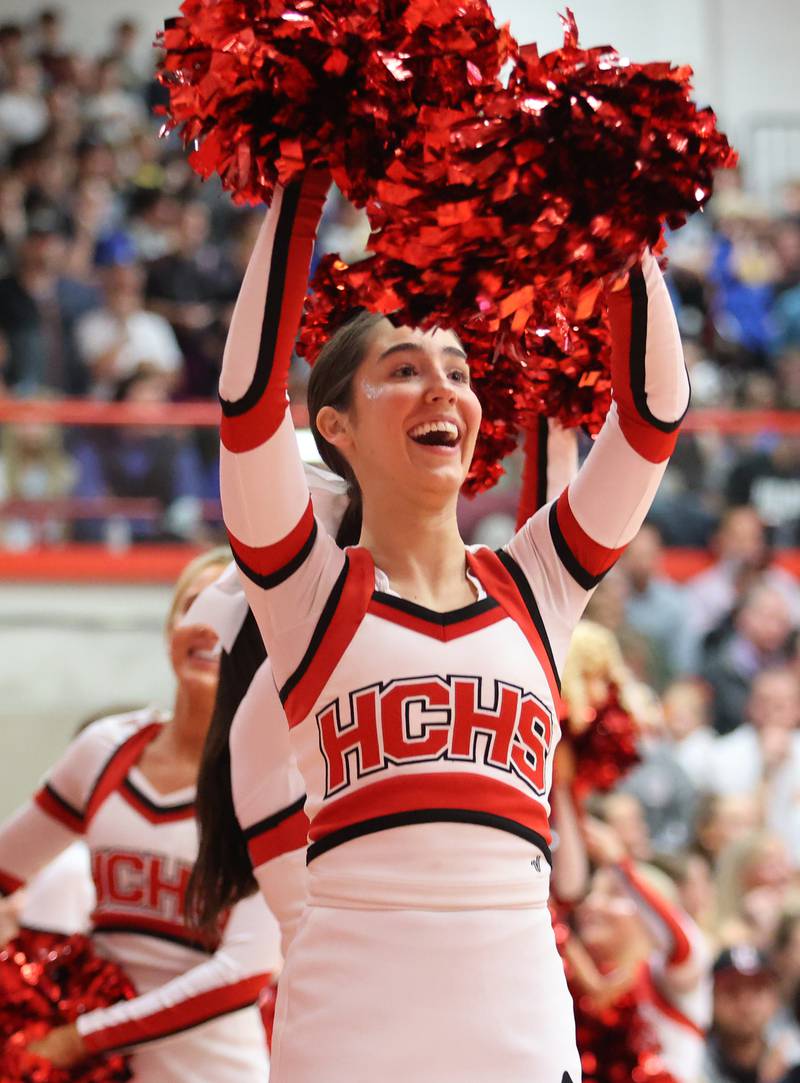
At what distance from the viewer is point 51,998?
310 centimetres

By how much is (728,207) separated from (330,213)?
2.68m

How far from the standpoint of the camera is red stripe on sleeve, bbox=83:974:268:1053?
9.82ft

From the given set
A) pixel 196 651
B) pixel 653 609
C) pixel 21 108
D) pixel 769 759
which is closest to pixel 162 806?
pixel 196 651

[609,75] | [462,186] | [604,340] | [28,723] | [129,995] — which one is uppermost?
[609,75]

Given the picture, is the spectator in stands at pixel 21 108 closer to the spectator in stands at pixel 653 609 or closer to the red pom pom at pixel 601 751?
the spectator in stands at pixel 653 609

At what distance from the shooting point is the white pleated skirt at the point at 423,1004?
1922mm

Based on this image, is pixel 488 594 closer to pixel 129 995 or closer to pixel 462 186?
pixel 462 186

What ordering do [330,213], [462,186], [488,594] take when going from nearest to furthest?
[462,186] → [488,594] → [330,213]

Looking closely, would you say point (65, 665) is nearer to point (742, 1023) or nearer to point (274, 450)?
point (742, 1023)

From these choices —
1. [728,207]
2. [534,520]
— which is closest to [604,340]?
[534,520]

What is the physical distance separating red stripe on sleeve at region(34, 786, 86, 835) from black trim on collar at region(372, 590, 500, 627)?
1.42m

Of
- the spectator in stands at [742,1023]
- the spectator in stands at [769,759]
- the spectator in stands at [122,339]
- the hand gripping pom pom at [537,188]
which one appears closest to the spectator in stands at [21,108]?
the spectator in stands at [122,339]

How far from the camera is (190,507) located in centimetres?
702

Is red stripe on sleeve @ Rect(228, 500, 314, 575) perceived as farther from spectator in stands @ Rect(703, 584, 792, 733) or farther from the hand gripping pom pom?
spectator in stands @ Rect(703, 584, 792, 733)
